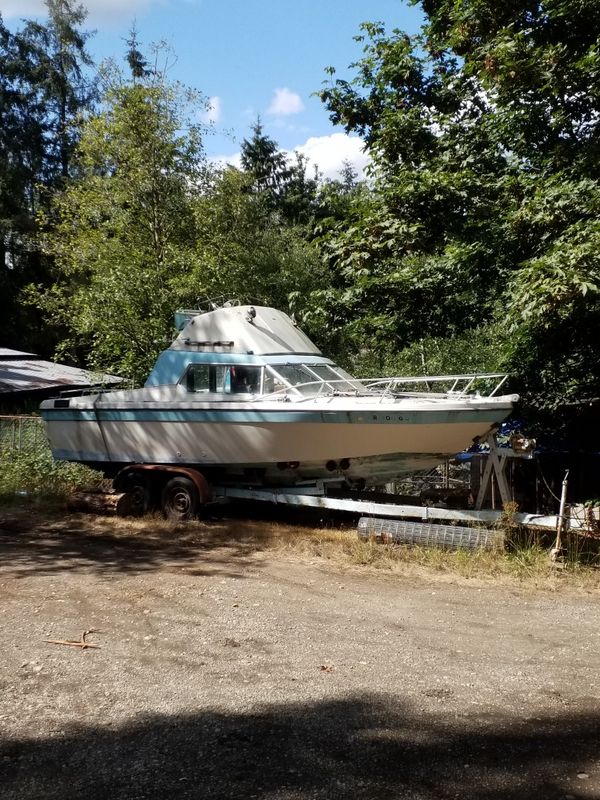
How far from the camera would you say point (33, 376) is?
24.6 metres

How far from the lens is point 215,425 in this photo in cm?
1119

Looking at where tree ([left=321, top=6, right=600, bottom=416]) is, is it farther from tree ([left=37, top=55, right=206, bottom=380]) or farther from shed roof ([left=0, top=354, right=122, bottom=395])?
shed roof ([left=0, top=354, right=122, bottom=395])

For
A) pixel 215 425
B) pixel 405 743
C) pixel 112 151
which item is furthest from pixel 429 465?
pixel 112 151

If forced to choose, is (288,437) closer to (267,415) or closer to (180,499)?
(267,415)

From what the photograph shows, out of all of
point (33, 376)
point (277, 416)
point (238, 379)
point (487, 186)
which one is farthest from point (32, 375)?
point (487, 186)

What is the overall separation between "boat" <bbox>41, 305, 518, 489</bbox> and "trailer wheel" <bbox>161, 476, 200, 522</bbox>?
37 centimetres

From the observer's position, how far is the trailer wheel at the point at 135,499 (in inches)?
465

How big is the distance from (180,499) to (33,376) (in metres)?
14.9

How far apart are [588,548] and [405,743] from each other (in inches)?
237

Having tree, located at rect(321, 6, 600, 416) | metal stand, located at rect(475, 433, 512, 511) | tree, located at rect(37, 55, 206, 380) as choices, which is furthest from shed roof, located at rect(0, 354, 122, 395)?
metal stand, located at rect(475, 433, 512, 511)

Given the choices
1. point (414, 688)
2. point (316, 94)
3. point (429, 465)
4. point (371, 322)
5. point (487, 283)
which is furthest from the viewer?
point (316, 94)

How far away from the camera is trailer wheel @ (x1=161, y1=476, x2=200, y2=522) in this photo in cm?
1133

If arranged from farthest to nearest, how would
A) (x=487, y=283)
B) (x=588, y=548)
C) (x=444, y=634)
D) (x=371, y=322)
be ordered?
(x=371, y=322)
(x=487, y=283)
(x=588, y=548)
(x=444, y=634)

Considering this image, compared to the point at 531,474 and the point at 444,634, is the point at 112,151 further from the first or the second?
the point at 444,634
